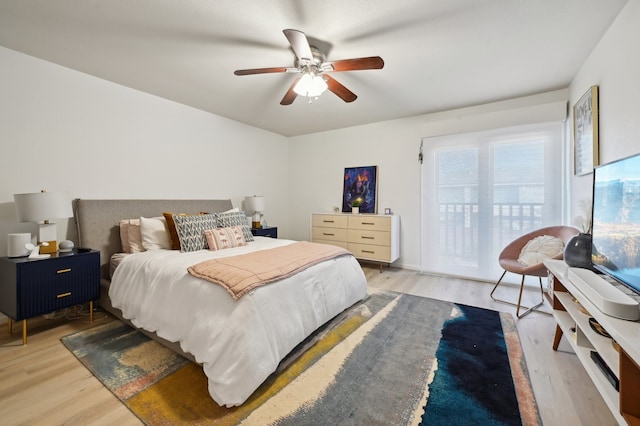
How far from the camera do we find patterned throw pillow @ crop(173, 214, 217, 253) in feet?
8.68

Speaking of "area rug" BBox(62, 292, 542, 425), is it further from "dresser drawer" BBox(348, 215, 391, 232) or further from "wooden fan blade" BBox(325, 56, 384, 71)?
"wooden fan blade" BBox(325, 56, 384, 71)

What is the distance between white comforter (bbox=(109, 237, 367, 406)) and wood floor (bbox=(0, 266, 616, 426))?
16.8 inches

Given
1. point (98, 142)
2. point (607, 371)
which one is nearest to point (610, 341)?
point (607, 371)

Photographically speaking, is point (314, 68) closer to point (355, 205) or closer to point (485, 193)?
point (355, 205)

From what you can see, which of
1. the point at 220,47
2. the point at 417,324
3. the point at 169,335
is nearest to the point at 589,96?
the point at 417,324

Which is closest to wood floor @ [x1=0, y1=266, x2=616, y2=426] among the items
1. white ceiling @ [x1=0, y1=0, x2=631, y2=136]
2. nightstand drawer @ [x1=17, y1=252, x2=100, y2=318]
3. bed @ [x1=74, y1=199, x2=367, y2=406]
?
nightstand drawer @ [x1=17, y1=252, x2=100, y2=318]

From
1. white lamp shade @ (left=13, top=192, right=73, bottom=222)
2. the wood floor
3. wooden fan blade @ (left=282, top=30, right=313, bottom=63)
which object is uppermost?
wooden fan blade @ (left=282, top=30, right=313, bottom=63)

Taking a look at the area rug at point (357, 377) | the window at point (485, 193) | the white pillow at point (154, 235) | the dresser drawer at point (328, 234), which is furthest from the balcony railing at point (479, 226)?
the white pillow at point (154, 235)

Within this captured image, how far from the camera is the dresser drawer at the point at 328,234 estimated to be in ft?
14.3

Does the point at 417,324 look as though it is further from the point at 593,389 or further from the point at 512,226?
the point at 512,226

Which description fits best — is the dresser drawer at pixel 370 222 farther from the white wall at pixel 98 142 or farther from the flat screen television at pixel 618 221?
the flat screen television at pixel 618 221

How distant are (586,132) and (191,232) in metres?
3.86

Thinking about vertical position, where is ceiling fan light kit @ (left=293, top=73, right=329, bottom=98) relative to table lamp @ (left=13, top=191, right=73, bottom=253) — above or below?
above

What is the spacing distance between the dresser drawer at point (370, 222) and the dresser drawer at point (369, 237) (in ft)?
0.20
